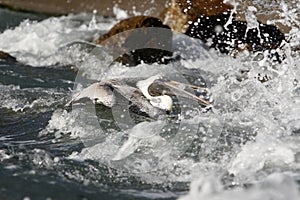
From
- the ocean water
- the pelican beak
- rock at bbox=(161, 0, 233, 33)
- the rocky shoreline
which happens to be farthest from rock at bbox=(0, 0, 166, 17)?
the pelican beak

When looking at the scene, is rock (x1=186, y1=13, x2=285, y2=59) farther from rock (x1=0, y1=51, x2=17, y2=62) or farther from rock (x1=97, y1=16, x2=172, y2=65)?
rock (x1=0, y1=51, x2=17, y2=62)

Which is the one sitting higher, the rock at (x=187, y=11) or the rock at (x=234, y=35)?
the rock at (x=187, y=11)

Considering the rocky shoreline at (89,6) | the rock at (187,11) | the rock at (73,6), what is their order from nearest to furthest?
1. the rock at (187,11)
2. the rocky shoreline at (89,6)
3. the rock at (73,6)

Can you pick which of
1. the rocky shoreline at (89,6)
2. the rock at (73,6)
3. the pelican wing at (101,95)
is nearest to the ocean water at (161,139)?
the pelican wing at (101,95)

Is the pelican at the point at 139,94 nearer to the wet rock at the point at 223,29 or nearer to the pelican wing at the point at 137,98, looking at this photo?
the pelican wing at the point at 137,98

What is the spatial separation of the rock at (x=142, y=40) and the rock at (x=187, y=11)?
28cm

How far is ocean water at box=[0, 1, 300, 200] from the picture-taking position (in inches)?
108

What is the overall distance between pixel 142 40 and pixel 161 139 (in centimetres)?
296

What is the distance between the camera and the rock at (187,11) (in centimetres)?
602

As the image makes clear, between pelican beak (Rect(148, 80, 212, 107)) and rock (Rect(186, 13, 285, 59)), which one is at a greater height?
rock (Rect(186, 13, 285, 59))

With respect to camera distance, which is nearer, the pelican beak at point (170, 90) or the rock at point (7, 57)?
the pelican beak at point (170, 90)

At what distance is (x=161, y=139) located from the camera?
3.46m

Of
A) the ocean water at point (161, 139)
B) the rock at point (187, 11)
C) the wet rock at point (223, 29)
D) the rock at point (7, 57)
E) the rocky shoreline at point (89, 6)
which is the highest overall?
the rocky shoreline at point (89, 6)

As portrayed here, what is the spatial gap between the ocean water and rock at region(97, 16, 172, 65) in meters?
0.28
